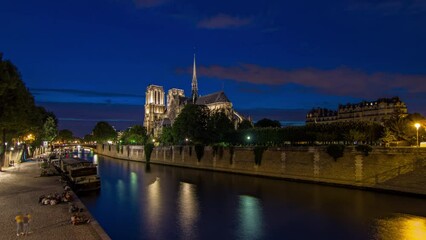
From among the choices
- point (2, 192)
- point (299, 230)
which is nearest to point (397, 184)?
point (299, 230)

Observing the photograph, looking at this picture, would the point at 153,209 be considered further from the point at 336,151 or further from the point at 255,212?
the point at 336,151

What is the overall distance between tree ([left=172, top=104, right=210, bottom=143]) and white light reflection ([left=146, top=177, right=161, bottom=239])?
25510 mm

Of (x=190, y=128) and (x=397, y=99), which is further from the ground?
(x=397, y=99)

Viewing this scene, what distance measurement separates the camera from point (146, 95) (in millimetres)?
175625

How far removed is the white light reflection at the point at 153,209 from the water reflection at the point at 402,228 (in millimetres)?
12195

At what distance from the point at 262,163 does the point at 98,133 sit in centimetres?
12854

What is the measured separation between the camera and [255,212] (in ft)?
85.4

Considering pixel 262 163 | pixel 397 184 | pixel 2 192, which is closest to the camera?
pixel 2 192

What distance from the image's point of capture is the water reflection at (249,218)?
20.3 meters

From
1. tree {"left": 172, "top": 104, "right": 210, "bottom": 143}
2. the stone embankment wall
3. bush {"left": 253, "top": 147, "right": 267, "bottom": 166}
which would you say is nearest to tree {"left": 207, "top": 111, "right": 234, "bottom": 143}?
tree {"left": 172, "top": 104, "right": 210, "bottom": 143}

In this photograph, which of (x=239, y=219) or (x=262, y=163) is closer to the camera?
(x=239, y=219)

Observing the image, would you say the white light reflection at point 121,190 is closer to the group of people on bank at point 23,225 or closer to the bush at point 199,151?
the group of people on bank at point 23,225

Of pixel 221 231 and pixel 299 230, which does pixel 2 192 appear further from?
pixel 299 230

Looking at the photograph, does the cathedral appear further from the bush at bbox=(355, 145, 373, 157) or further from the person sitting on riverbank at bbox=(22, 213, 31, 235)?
the person sitting on riverbank at bbox=(22, 213, 31, 235)
